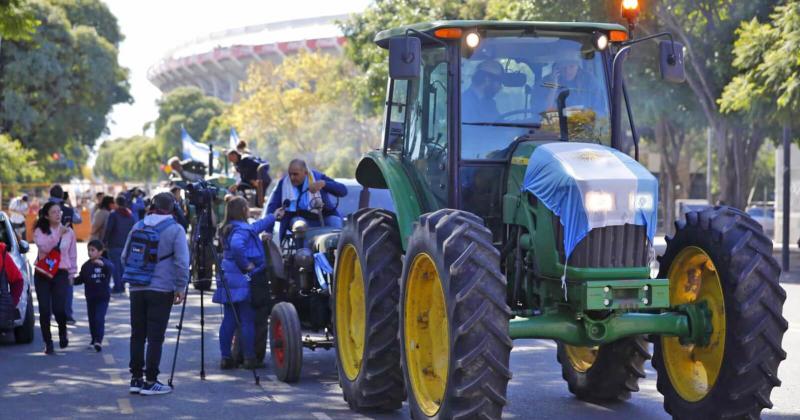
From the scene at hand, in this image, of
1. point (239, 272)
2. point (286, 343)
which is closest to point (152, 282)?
point (286, 343)

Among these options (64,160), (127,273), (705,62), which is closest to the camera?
(127,273)

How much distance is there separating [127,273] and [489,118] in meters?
3.46

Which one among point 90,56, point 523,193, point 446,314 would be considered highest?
point 90,56

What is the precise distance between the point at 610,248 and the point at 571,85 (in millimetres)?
1638

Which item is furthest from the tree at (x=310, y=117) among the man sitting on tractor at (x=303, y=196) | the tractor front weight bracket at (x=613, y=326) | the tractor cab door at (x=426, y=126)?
the tractor front weight bracket at (x=613, y=326)

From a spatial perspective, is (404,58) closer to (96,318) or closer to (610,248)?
(610,248)

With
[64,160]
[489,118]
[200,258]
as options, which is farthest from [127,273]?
[64,160]

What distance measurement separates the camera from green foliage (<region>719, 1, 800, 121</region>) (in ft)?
77.3

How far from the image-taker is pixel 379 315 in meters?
9.62

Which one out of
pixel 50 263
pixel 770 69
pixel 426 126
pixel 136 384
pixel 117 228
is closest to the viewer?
pixel 426 126

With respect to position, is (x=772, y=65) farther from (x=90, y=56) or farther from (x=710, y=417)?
(x=90, y=56)

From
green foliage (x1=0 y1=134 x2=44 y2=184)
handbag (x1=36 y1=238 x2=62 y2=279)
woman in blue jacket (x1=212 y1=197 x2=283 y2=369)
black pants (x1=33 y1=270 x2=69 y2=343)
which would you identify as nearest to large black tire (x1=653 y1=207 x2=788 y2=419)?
woman in blue jacket (x1=212 y1=197 x2=283 y2=369)

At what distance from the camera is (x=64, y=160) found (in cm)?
8169

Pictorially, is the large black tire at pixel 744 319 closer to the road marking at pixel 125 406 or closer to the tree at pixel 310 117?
the road marking at pixel 125 406
